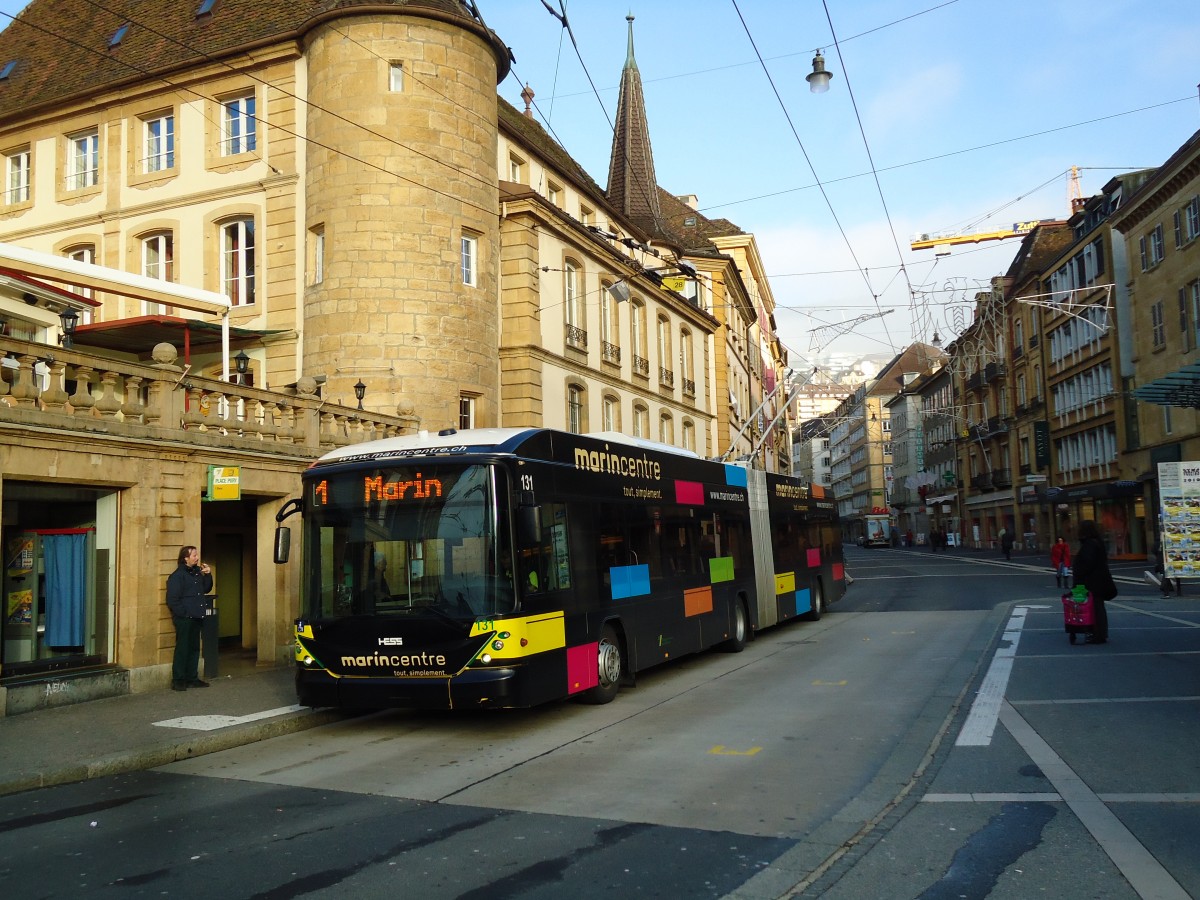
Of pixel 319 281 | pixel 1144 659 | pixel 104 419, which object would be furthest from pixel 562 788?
pixel 319 281

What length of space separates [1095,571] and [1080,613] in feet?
2.49

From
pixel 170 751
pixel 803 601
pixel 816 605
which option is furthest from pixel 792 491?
pixel 170 751

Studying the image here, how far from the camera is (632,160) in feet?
154

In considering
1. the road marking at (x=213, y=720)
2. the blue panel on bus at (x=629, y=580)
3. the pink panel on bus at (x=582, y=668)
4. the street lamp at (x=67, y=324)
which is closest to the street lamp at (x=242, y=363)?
the street lamp at (x=67, y=324)

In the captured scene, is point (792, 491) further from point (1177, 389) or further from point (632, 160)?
point (632, 160)

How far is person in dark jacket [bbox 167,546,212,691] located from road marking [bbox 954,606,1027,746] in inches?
359

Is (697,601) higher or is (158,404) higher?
(158,404)

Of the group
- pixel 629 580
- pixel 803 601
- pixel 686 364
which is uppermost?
pixel 686 364

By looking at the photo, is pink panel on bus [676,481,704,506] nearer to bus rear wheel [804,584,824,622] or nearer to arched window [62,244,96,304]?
bus rear wheel [804,584,824,622]

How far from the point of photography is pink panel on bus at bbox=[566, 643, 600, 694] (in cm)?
1132

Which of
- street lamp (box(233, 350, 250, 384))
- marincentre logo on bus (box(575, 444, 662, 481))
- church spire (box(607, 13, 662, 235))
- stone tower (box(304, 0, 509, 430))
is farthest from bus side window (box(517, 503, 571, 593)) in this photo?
church spire (box(607, 13, 662, 235))

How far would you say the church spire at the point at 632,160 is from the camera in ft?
148

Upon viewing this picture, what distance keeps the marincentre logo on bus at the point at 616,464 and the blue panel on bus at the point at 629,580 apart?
3.78 ft

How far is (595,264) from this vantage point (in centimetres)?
3331
